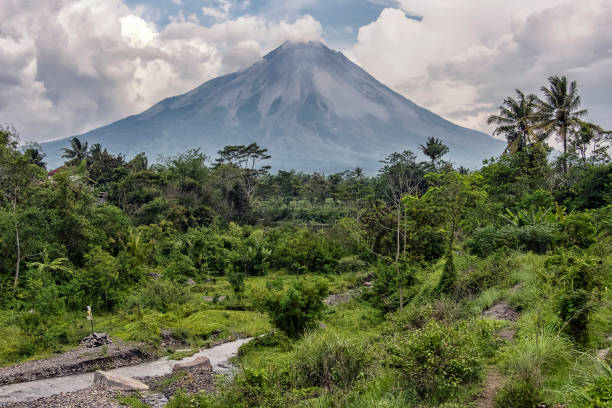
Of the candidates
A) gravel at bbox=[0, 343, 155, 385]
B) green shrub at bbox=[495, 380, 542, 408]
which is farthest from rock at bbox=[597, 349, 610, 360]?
gravel at bbox=[0, 343, 155, 385]

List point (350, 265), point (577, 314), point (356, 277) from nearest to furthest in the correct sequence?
point (577, 314) → point (356, 277) → point (350, 265)

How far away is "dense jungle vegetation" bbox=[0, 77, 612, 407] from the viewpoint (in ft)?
18.2

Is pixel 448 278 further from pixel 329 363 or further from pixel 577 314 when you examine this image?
pixel 329 363

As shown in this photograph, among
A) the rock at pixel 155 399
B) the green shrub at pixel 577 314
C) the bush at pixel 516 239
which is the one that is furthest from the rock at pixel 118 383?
the bush at pixel 516 239

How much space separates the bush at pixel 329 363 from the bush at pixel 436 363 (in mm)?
1151

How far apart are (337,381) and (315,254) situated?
17.1 m

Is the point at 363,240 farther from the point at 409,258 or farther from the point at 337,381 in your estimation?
the point at 337,381

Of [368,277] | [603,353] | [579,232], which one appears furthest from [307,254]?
[603,353]

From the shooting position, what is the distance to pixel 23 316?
463 inches

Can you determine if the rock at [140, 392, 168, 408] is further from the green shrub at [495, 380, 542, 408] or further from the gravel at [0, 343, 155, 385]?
the green shrub at [495, 380, 542, 408]

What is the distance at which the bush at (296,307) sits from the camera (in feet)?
35.2

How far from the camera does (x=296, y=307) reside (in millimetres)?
10789

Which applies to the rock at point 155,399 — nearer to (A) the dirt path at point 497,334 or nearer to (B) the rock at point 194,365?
(B) the rock at point 194,365

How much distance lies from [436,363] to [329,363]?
2226mm
